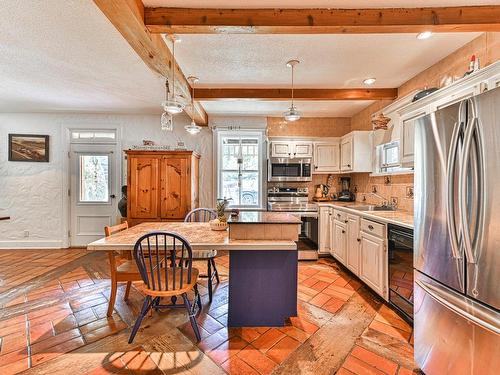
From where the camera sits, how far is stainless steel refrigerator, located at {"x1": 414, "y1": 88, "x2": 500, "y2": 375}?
3.77ft

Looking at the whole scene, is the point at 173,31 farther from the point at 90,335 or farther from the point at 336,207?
the point at 336,207

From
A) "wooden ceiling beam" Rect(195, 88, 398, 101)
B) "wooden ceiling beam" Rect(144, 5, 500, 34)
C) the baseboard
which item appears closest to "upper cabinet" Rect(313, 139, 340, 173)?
"wooden ceiling beam" Rect(195, 88, 398, 101)

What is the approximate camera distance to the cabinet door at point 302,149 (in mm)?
4312

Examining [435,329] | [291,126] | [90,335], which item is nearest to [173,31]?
[90,335]

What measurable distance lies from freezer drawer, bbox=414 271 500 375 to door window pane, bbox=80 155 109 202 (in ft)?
16.3

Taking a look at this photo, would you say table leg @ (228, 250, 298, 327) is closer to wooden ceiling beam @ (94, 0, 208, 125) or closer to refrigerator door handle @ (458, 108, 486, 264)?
refrigerator door handle @ (458, 108, 486, 264)

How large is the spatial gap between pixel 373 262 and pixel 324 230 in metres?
1.31

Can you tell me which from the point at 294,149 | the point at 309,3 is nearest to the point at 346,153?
the point at 294,149

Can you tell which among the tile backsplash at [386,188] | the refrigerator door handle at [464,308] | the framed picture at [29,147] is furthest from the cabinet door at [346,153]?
the framed picture at [29,147]

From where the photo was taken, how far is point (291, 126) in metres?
4.68

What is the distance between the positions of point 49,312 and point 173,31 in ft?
9.43

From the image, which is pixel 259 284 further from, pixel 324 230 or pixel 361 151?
pixel 361 151

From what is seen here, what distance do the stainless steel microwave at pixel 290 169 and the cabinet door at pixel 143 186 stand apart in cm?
200

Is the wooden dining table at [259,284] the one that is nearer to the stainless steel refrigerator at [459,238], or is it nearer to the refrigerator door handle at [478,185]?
the stainless steel refrigerator at [459,238]
